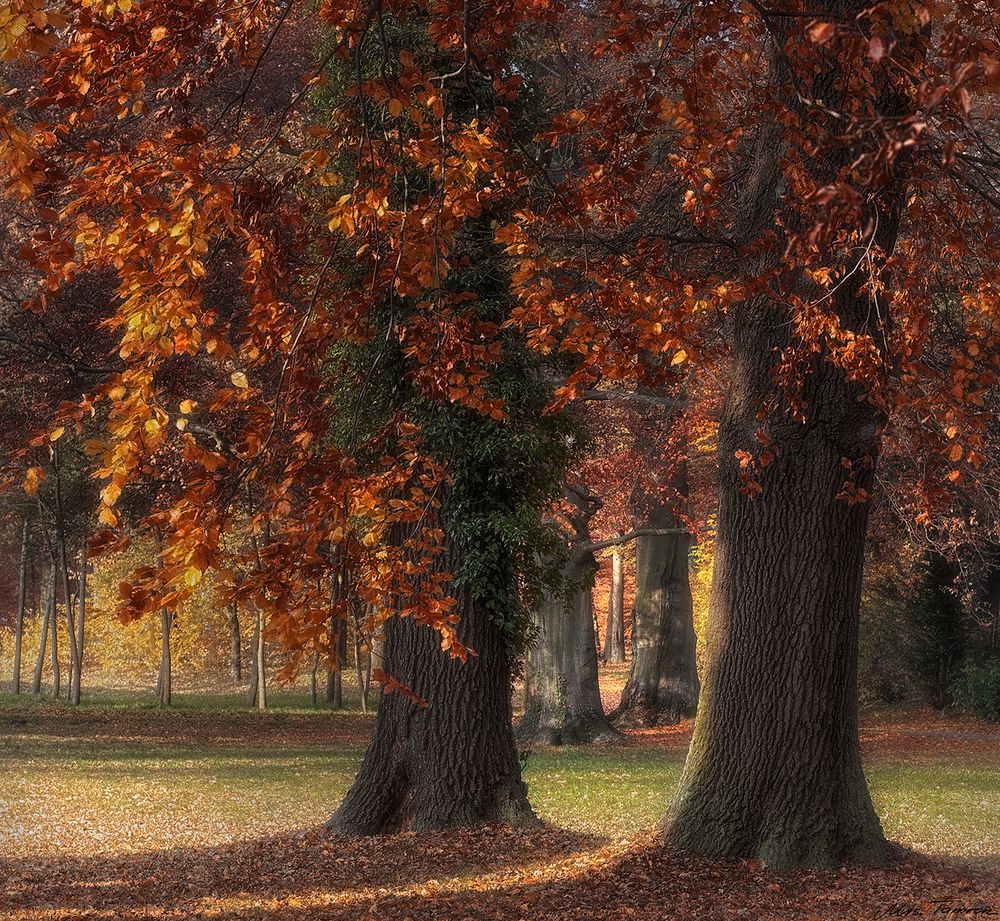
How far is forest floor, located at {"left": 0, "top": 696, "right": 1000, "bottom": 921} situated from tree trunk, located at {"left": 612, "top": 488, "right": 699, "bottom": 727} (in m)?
1.27

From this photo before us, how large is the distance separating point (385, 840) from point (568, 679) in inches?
507

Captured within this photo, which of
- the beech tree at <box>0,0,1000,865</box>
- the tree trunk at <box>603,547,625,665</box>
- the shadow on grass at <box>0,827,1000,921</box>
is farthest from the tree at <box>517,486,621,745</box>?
the tree trunk at <box>603,547,625,665</box>

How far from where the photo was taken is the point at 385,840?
9641 mm

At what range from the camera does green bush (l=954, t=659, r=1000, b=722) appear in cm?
→ 2411

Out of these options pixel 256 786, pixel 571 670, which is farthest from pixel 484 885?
pixel 571 670

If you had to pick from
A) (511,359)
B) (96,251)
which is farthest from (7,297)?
(96,251)

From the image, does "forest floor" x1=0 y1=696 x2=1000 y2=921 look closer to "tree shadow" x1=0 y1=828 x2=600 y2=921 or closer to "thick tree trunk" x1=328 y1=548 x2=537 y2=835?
"tree shadow" x1=0 y1=828 x2=600 y2=921

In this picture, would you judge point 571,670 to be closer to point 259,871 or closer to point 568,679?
point 568,679

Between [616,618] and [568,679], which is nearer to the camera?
[568,679]

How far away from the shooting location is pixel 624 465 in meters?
23.8

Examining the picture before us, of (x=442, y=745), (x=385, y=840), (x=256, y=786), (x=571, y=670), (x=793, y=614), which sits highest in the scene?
(x=793, y=614)

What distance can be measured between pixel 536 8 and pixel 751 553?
12.3 ft

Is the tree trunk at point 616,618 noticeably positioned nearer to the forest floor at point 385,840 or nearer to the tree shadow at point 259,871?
the forest floor at point 385,840

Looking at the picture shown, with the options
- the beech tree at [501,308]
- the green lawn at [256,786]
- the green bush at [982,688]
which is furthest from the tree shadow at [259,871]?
the green bush at [982,688]
